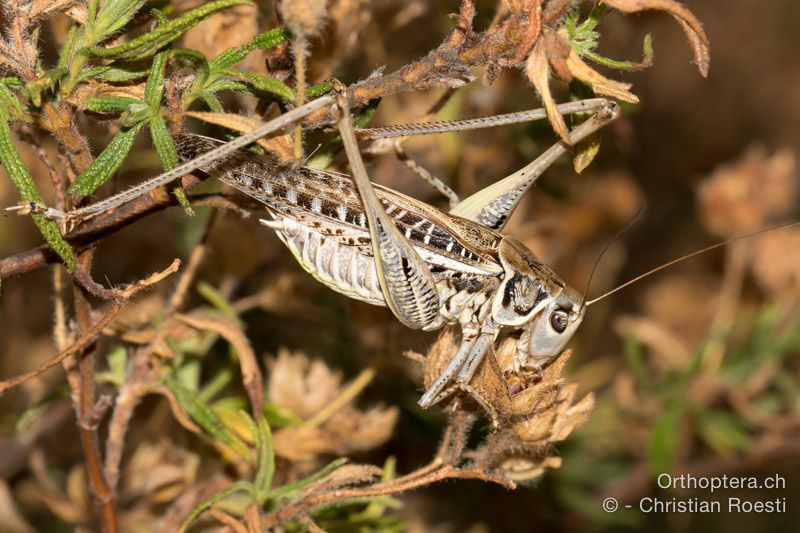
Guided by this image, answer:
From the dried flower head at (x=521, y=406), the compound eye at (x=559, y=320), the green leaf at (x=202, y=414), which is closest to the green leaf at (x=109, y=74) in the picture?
the green leaf at (x=202, y=414)

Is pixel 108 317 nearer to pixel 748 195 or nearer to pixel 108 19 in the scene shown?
pixel 108 19

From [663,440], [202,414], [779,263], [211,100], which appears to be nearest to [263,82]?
[211,100]

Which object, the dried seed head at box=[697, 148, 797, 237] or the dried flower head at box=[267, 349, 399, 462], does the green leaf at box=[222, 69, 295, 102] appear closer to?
the dried flower head at box=[267, 349, 399, 462]

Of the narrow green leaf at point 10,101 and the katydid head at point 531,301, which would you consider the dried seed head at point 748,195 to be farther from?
the narrow green leaf at point 10,101

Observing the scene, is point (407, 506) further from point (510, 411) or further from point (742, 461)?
point (510, 411)

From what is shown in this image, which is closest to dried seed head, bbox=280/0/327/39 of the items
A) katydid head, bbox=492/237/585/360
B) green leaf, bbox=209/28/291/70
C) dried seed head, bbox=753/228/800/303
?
green leaf, bbox=209/28/291/70

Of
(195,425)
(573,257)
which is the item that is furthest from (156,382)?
(573,257)
